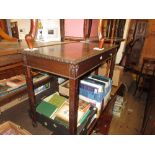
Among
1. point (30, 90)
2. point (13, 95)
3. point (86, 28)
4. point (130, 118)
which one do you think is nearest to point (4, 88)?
point (13, 95)

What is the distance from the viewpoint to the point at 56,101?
99 cm

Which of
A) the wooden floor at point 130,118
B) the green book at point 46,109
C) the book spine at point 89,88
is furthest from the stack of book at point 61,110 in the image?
the wooden floor at point 130,118

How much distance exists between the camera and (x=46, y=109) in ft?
3.01

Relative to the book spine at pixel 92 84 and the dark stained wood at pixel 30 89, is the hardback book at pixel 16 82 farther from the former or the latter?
the book spine at pixel 92 84

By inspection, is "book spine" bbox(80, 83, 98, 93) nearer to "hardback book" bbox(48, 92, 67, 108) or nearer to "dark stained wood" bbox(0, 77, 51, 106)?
"hardback book" bbox(48, 92, 67, 108)

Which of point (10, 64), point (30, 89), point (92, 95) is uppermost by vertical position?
point (10, 64)

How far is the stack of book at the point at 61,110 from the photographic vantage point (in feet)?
2.81

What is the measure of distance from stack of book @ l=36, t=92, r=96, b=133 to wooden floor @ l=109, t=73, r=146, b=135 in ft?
3.64

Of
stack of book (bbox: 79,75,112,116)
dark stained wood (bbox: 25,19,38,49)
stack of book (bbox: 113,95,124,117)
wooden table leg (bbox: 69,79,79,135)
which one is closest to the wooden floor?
stack of book (bbox: 113,95,124,117)

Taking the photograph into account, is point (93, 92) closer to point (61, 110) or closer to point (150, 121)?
point (61, 110)

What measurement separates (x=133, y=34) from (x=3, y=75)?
3550 millimetres

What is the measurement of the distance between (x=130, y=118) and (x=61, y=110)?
168 centimetres
